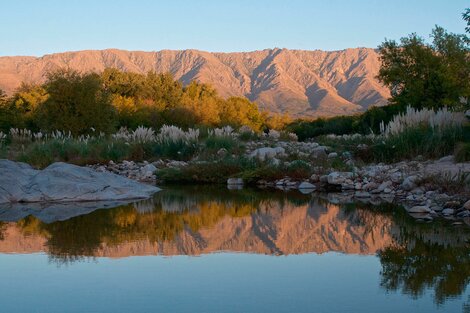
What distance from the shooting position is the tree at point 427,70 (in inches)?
889

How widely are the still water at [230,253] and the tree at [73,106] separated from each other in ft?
46.8

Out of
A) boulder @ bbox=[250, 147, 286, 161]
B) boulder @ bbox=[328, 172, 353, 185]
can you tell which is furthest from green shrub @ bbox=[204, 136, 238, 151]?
boulder @ bbox=[328, 172, 353, 185]

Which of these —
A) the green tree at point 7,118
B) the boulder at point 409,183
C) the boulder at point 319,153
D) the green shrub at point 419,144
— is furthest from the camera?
the green tree at point 7,118

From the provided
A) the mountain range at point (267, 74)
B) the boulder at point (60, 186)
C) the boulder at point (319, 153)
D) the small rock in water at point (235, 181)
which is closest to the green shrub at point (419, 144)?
the boulder at point (319, 153)

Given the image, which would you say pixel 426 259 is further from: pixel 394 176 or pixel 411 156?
pixel 411 156

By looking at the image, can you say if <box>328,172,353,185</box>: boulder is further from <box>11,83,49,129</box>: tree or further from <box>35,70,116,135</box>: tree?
<box>11,83,49,129</box>: tree

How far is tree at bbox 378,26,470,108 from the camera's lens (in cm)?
2258

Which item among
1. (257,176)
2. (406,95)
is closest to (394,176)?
(257,176)

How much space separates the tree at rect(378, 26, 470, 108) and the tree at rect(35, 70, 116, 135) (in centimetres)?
1296

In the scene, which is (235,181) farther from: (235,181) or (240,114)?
(240,114)

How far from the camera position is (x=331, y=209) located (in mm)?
9508

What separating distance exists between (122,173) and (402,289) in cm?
1146

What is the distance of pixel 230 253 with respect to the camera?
6.30 m

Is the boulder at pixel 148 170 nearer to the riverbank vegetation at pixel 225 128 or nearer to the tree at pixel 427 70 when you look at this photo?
the riverbank vegetation at pixel 225 128
